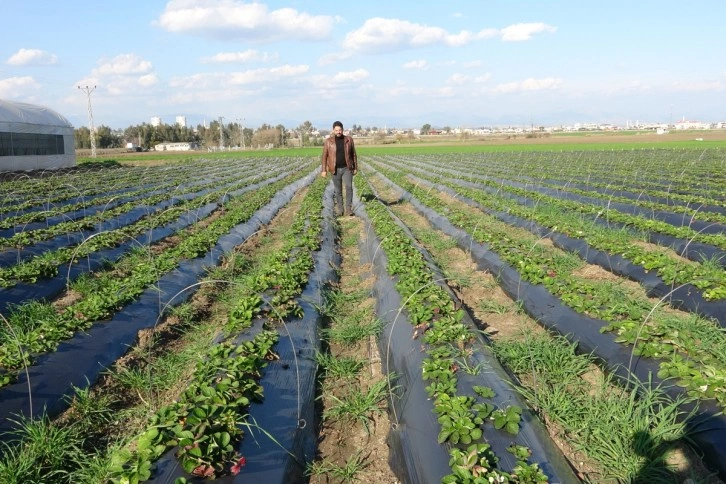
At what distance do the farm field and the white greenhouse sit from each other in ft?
88.3

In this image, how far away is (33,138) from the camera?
3384cm

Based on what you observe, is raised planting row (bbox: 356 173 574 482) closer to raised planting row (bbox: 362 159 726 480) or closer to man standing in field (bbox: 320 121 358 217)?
raised planting row (bbox: 362 159 726 480)

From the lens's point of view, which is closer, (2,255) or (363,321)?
(363,321)

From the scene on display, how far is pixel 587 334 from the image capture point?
5.58 metres

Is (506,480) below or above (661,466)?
above

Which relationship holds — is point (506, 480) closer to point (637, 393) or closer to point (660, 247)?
point (637, 393)

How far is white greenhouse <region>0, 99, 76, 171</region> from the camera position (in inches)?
1233

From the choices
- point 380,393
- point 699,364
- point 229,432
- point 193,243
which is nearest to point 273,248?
point 193,243

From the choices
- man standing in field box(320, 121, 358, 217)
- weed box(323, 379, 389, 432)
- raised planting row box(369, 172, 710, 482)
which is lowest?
weed box(323, 379, 389, 432)

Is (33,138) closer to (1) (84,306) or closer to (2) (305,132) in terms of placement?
(1) (84,306)

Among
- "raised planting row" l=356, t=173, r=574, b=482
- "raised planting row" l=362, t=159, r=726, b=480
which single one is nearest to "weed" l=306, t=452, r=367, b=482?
"raised planting row" l=356, t=173, r=574, b=482

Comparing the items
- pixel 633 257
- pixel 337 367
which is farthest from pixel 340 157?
pixel 337 367

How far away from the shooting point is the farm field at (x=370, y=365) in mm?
3598

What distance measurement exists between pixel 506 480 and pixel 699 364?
2.73 meters
